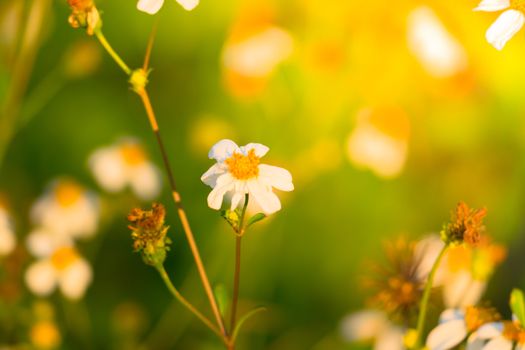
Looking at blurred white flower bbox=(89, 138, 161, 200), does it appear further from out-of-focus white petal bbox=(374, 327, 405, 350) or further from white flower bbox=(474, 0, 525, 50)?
white flower bbox=(474, 0, 525, 50)

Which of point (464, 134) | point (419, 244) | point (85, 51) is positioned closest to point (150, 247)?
point (419, 244)

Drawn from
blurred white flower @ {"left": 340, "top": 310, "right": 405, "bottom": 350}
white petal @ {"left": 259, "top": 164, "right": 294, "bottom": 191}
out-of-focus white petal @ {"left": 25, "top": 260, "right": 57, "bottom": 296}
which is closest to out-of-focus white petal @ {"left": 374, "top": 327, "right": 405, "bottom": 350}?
blurred white flower @ {"left": 340, "top": 310, "right": 405, "bottom": 350}

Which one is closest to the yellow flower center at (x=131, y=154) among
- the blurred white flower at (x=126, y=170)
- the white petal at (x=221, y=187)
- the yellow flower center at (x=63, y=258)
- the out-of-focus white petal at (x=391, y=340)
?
the blurred white flower at (x=126, y=170)

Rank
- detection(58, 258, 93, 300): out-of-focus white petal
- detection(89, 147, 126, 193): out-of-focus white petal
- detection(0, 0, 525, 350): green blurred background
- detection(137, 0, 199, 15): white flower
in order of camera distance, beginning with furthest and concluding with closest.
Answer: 1. detection(0, 0, 525, 350): green blurred background
2. detection(89, 147, 126, 193): out-of-focus white petal
3. detection(58, 258, 93, 300): out-of-focus white petal
4. detection(137, 0, 199, 15): white flower

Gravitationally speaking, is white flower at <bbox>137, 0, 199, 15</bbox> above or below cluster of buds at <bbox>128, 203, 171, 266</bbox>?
above

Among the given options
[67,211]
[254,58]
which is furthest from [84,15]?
[254,58]

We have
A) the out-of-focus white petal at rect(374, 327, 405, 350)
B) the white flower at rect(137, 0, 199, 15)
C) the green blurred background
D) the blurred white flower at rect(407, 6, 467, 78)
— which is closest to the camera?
the white flower at rect(137, 0, 199, 15)

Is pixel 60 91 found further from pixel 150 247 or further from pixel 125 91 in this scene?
pixel 150 247
